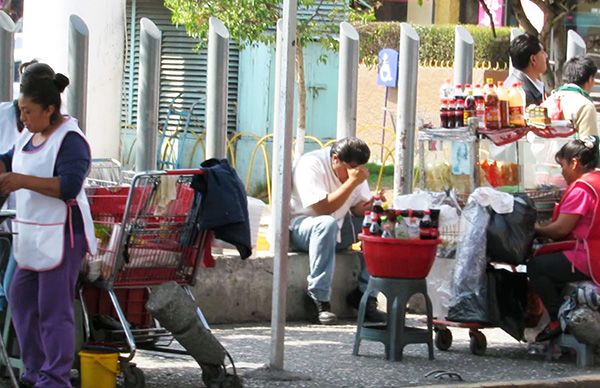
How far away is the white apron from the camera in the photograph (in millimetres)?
6551

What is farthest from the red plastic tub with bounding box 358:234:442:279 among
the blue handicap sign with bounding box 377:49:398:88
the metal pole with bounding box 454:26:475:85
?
the blue handicap sign with bounding box 377:49:398:88

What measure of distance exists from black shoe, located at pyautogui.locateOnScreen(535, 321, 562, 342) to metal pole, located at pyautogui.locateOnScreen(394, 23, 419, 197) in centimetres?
197

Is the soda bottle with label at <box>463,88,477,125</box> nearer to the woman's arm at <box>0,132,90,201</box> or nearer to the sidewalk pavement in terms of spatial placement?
the sidewalk pavement

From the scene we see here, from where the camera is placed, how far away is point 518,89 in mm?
9438

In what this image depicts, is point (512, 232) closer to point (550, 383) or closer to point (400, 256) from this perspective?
point (400, 256)

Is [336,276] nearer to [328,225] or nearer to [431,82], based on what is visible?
[328,225]

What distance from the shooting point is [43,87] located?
21.7 feet

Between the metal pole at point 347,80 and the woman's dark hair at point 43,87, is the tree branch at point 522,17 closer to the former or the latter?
the metal pole at point 347,80

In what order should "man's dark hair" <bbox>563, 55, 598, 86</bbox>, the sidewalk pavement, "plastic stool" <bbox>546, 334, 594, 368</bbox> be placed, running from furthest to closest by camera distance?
"man's dark hair" <bbox>563, 55, 598, 86</bbox>, "plastic stool" <bbox>546, 334, 594, 368</bbox>, the sidewalk pavement

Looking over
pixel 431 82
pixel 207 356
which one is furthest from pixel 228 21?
pixel 207 356

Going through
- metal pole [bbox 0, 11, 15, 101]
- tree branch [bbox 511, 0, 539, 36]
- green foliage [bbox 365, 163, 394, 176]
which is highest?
tree branch [bbox 511, 0, 539, 36]

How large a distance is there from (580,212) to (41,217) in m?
3.74

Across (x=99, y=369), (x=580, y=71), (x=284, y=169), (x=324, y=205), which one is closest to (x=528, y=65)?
(x=580, y=71)

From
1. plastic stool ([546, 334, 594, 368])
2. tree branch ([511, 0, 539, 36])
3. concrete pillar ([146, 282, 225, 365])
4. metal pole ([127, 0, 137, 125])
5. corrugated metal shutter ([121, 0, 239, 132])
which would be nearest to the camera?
concrete pillar ([146, 282, 225, 365])
